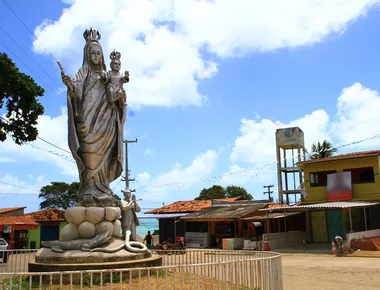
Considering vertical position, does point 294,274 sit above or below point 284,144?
below

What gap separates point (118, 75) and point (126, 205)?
284 centimetres

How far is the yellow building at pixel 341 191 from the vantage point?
963 inches

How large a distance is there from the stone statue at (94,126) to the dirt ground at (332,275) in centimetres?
489

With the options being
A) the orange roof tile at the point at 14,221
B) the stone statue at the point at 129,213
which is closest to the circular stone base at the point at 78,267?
the stone statue at the point at 129,213

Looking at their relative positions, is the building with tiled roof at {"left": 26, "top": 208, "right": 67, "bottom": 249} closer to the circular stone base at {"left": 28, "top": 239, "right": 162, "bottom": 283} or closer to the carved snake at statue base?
the carved snake at statue base

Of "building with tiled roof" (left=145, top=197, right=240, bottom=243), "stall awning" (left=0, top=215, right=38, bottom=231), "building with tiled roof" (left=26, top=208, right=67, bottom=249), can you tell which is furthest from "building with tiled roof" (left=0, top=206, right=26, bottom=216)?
"building with tiled roof" (left=145, top=197, right=240, bottom=243)

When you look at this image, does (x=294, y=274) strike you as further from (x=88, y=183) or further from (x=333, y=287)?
(x=88, y=183)

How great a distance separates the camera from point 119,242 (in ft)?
27.1

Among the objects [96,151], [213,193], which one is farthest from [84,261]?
[213,193]

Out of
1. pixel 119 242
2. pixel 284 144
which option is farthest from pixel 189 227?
pixel 119 242

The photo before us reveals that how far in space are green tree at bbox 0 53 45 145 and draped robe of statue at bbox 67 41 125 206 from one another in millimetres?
10596

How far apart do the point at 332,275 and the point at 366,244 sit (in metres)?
8.81

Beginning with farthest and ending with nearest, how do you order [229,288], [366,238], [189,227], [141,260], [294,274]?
1. [189,227]
2. [366,238]
3. [294,274]
4. [141,260]
5. [229,288]

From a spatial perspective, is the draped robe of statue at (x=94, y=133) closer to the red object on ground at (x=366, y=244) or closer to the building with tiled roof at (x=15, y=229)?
the red object on ground at (x=366, y=244)
